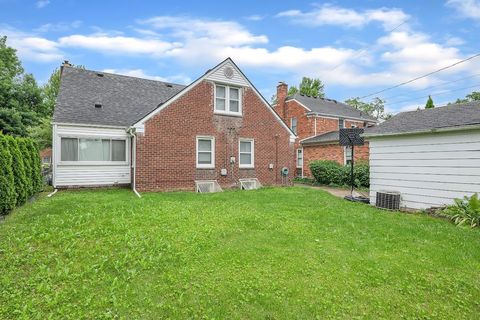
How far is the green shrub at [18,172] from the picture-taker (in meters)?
8.09

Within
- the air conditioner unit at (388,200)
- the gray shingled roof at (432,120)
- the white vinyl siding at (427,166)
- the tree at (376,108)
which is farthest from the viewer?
the tree at (376,108)

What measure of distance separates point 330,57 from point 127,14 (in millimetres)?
17085

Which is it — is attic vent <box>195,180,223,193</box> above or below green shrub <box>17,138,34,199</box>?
below

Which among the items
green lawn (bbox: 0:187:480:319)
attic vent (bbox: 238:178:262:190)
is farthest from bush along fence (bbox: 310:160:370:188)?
green lawn (bbox: 0:187:480:319)

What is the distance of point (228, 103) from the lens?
1364 centimetres

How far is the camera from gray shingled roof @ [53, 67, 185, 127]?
12.5 meters

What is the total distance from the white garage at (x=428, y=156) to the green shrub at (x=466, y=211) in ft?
1.03

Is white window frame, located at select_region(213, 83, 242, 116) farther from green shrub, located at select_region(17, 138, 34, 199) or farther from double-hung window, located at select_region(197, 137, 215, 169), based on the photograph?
green shrub, located at select_region(17, 138, 34, 199)

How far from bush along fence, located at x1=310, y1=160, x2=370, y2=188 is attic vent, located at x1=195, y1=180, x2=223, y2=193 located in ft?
26.0

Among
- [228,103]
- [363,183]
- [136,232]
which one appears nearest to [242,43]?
[228,103]

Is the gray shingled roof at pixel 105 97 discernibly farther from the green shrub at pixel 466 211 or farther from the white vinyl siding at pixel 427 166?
the green shrub at pixel 466 211

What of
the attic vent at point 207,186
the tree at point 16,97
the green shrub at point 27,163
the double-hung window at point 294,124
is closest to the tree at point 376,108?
the double-hung window at point 294,124

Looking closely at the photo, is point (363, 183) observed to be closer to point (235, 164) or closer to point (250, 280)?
point (235, 164)

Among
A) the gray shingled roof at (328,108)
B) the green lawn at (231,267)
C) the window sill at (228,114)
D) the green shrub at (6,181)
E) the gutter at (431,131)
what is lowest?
the green lawn at (231,267)
